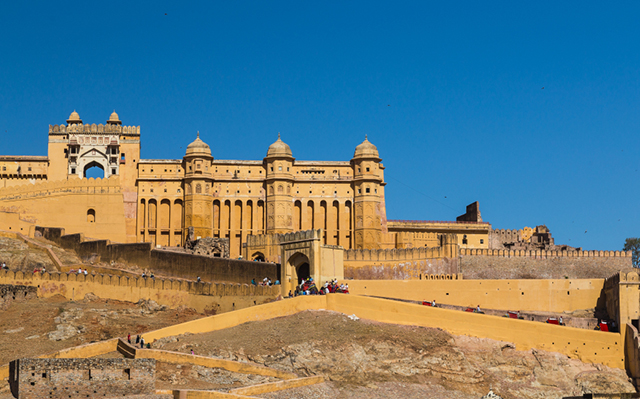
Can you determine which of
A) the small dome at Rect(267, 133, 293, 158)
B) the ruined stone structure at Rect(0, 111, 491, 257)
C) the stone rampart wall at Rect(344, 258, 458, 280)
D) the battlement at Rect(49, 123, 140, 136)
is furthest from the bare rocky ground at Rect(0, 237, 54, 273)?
the small dome at Rect(267, 133, 293, 158)

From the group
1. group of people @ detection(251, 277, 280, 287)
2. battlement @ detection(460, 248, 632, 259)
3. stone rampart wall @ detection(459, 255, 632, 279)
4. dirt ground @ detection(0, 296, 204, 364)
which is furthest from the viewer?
battlement @ detection(460, 248, 632, 259)

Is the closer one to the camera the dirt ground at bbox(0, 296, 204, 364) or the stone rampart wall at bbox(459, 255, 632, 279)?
the dirt ground at bbox(0, 296, 204, 364)

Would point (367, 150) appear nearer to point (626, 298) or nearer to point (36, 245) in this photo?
point (36, 245)

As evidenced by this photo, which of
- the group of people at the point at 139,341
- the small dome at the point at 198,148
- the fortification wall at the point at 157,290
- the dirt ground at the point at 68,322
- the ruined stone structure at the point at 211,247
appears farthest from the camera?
the small dome at the point at 198,148

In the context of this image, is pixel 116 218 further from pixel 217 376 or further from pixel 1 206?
pixel 217 376

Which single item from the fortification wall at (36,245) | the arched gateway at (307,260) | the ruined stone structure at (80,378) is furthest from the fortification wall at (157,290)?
the ruined stone structure at (80,378)

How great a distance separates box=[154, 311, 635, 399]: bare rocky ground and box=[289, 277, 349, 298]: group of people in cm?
385

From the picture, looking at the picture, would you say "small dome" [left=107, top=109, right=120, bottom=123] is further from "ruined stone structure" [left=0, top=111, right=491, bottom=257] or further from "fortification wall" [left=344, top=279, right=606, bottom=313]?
"fortification wall" [left=344, top=279, right=606, bottom=313]

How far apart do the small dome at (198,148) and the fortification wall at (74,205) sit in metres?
6.33

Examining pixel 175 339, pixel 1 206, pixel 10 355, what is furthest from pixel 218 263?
pixel 1 206

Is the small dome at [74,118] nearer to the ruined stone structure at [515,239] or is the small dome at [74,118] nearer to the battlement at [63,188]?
the battlement at [63,188]

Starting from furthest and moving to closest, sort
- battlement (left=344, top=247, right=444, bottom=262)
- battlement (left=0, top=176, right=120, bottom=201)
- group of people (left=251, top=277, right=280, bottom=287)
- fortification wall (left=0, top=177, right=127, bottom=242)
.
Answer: battlement (left=0, top=176, right=120, bottom=201), fortification wall (left=0, top=177, right=127, bottom=242), battlement (left=344, top=247, right=444, bottom=262), group of people (left=251, top=277, right=280, bottom=287)

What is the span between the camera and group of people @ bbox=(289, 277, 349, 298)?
45125 mm

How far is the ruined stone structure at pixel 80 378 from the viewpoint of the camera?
2733cm
